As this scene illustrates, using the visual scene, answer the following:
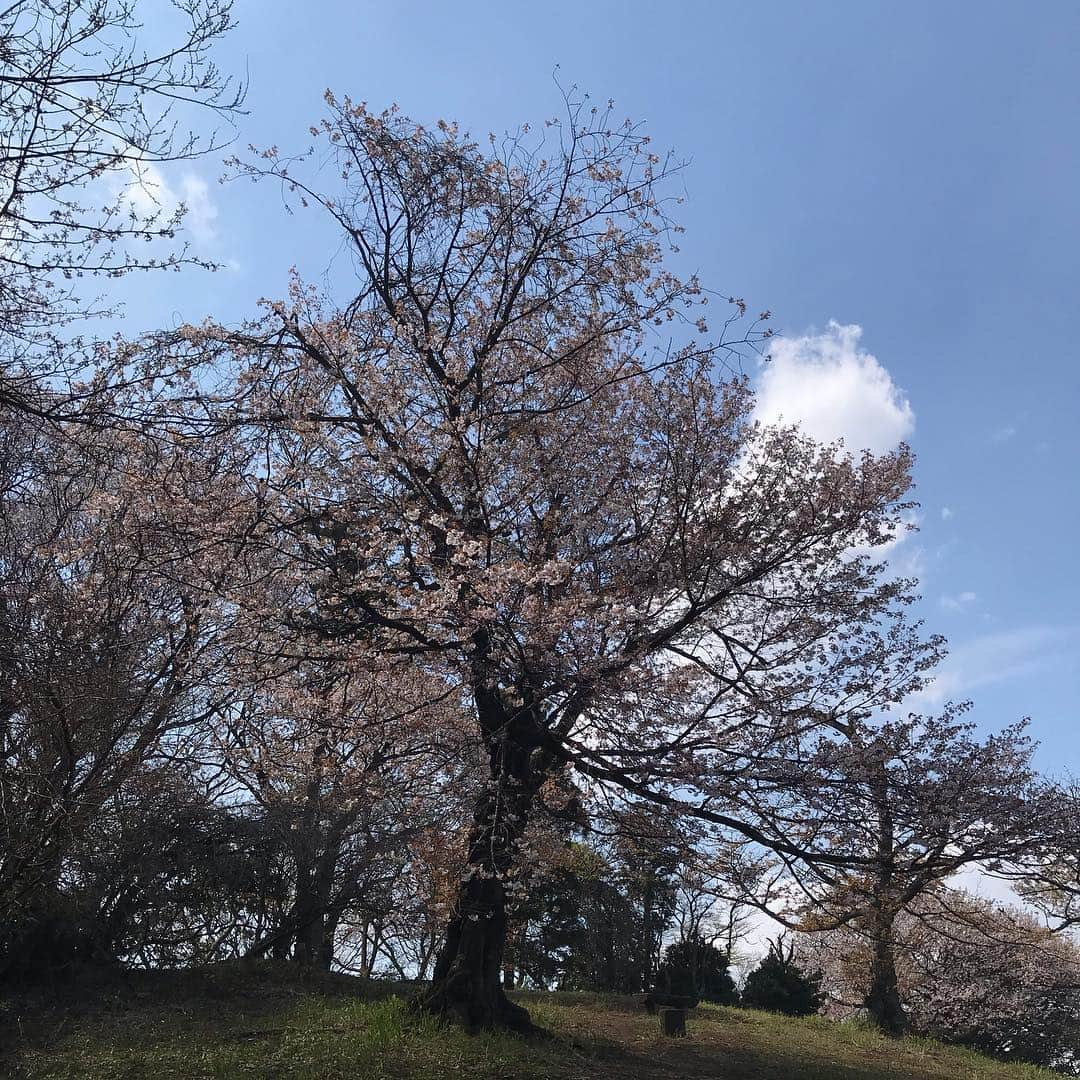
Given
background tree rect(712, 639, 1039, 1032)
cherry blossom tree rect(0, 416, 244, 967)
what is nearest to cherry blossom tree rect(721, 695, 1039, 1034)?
background tree rect(712, 639, 1039, 1032)

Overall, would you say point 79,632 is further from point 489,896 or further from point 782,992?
point 782,992

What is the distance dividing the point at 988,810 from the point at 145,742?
8247 millimetres

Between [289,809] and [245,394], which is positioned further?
[289,809]

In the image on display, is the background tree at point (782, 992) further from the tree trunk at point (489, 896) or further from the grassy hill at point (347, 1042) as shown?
the tree trunk at point (489, 896)

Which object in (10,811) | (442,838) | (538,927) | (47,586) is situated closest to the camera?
(10,811)

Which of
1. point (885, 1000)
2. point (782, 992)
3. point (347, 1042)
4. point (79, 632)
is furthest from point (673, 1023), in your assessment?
point (782, 992)

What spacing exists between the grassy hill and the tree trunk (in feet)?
1.12

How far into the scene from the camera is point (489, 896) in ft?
28.3

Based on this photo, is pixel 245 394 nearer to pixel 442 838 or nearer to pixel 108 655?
pixel 108 655

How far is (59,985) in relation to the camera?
9828mm

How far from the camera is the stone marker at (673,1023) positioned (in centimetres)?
1029

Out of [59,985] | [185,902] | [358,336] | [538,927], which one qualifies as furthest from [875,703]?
[538,927]

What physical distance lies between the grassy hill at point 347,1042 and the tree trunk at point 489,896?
1.12 ft

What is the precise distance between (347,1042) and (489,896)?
172cm
